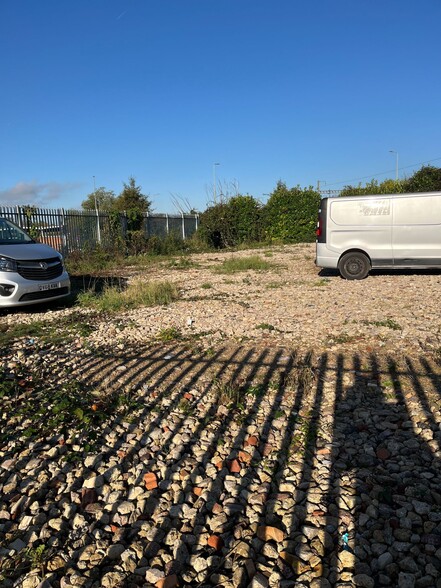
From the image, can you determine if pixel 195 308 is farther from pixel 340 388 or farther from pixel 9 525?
pixel 9 525

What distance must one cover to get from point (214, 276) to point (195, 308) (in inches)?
192

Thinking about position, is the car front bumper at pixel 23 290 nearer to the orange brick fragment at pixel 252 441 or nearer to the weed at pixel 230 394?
the weed at pixel 230 394

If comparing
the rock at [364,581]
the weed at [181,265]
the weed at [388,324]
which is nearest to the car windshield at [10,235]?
the weed at [181,265]

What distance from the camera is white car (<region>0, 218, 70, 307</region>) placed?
7.92 m

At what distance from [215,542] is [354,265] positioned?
9.84 metres

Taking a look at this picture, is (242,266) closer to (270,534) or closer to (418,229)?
(418,229)

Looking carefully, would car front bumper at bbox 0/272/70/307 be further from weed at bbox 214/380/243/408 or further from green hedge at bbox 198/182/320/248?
green hedge at bbox 198/182/320/248

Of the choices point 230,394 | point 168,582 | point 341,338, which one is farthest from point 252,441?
point 341,338

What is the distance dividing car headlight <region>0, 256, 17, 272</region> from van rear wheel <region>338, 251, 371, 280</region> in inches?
309

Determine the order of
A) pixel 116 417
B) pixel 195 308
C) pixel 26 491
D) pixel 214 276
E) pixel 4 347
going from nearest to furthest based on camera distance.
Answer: pixel 26 491 → pixel 116 417 → pixel 4 347 → pixel 195 308 → pixel 214 276

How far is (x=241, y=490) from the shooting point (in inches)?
110

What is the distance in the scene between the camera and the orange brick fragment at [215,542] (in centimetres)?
235

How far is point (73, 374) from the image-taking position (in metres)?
4.88

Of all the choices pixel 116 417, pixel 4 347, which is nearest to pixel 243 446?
pixel 116 417
